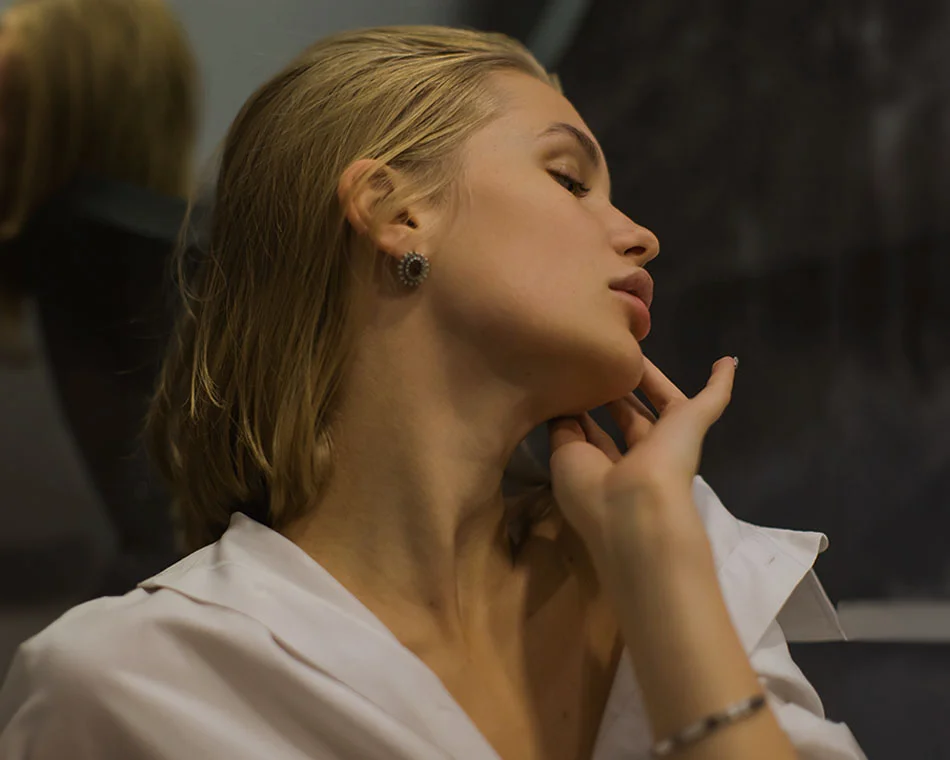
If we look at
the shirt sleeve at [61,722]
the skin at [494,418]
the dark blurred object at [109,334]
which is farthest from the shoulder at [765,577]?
the dark blurred object at [109,334]

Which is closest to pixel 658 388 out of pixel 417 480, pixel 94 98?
pixel 417 480

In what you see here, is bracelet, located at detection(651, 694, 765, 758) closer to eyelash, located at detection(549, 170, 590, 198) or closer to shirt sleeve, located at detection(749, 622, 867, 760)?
shirt sleeve, located at detection(749, 622, 867, 760)

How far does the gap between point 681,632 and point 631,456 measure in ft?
0.51

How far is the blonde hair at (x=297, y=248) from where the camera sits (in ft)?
3.08

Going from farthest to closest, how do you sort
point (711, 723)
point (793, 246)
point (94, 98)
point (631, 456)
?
point (793, 246)
point (94, 98)
point (631, 456)
point (711, 723)

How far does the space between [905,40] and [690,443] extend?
87 cm

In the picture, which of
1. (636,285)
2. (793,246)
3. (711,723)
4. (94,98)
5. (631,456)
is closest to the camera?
(711,723)

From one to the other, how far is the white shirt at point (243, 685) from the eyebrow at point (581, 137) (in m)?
0.44

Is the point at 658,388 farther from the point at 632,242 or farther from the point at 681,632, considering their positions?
the point at 681,632

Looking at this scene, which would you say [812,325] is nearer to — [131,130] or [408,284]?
[408,284]

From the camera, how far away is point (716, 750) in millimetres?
700

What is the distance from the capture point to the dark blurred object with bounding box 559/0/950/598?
1344 mm

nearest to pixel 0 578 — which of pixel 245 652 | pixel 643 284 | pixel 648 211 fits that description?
pixel 245 652

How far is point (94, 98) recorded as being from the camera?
119 centimetres
